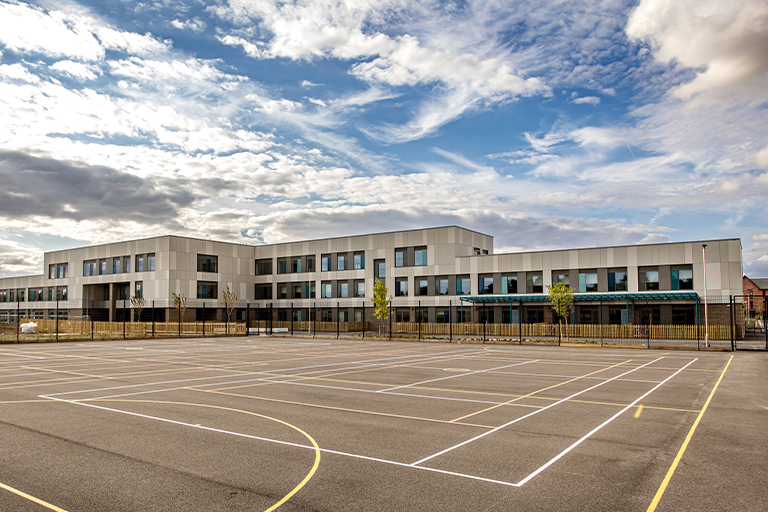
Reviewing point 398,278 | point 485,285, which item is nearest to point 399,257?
point 398,278

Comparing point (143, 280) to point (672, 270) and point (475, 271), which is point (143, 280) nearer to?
point (475, 271)

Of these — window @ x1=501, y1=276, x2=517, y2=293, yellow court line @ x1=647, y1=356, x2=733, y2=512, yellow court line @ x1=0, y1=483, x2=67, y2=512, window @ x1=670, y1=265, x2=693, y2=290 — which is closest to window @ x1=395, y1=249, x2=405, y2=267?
window @ x1=501, y1=276, x2=517, y2=293

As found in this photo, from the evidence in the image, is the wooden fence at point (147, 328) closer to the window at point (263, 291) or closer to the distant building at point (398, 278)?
the distant building at point (398, 278)

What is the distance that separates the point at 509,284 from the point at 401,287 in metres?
14.9

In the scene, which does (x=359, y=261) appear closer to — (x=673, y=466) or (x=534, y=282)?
(x=534, y=282)

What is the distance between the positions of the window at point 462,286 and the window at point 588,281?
508 inches

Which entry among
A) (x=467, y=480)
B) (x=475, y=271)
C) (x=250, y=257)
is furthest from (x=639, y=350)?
(x=250, y=257)

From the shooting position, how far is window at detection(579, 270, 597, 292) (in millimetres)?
→ 56906

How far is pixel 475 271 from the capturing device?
209 feet

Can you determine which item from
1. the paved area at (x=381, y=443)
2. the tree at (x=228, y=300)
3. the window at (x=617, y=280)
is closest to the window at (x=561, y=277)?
the window at (x=617, y=280)

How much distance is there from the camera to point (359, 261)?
73812mm

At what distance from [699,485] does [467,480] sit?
333cm

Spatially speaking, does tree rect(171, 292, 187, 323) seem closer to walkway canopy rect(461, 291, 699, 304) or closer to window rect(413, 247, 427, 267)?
window rect(413, 247, 427, 267)

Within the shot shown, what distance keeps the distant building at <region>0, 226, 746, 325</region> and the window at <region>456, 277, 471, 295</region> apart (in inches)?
12.1
